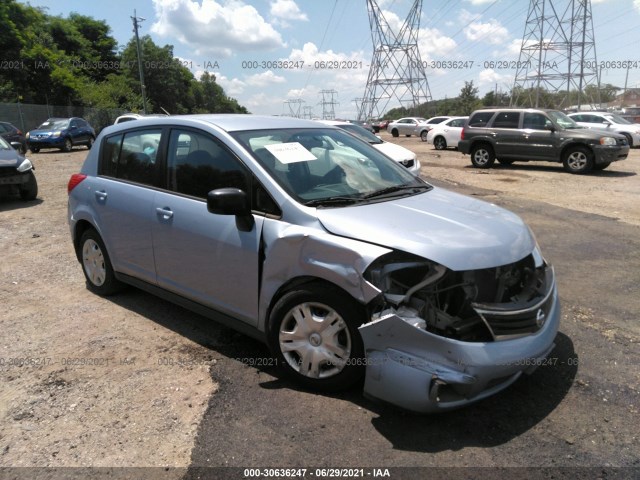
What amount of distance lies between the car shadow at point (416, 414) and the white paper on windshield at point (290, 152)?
58.1 inches

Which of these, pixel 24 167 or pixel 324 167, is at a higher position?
pixel 324 167

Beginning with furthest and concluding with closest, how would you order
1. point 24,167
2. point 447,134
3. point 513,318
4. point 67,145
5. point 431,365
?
point 67,145, point 447,134, point 24,167, point 513,318, point 431,365

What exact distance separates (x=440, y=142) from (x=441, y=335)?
21.7m

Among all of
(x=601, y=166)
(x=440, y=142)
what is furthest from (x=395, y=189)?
(x=440, y=142)

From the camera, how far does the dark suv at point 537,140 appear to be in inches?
548

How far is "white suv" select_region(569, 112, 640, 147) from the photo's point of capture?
20922 millimetres

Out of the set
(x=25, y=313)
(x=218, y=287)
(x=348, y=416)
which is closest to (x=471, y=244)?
(x=348, y=416)

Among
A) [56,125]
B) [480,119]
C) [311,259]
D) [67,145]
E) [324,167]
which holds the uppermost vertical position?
[56,125]

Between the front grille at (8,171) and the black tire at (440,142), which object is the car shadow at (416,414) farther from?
the black tire at (440,142)

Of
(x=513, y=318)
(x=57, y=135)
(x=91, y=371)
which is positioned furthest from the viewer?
(x=57, y=135)

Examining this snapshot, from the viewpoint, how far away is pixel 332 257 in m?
2.92

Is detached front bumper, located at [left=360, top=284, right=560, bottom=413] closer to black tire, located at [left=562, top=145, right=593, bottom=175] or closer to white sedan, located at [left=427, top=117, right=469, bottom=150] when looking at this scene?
black tire, located at [left=562, top=145, right=593, bottom=175]

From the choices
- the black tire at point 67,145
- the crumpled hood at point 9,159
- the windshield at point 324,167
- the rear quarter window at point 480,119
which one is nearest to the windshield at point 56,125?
the black tire at point 67,145

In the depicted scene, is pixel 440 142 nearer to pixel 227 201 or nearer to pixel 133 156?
pixel 133 156
